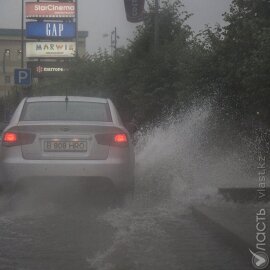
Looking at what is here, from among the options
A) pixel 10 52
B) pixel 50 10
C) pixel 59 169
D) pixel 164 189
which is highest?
pixel 50 10

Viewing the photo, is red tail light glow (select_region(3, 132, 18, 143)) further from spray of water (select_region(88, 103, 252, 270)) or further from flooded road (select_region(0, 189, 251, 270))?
spray of water (select_region(88, 103, 252, 270))

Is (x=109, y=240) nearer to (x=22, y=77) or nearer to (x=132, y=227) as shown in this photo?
(x=132, y=227)

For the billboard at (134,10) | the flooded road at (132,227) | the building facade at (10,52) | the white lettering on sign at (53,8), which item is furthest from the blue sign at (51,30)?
the flooded road at (132,227)

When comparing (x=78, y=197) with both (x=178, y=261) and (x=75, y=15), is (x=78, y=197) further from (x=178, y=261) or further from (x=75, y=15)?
(x=75, y=15)

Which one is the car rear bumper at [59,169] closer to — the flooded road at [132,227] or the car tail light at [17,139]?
the car tail light at [17,139]

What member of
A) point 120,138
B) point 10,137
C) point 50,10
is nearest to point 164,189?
point 120,138

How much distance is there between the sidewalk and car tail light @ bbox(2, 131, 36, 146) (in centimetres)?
216

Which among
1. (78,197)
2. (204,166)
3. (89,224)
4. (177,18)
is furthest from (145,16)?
(89,224)

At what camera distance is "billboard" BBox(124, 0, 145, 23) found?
25547 mm

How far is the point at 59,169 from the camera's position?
7.65 metres

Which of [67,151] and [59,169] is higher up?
[67,151]

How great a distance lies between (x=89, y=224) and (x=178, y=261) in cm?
191

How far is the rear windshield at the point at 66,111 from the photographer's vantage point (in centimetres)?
827

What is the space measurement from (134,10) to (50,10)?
33672 millimetres
